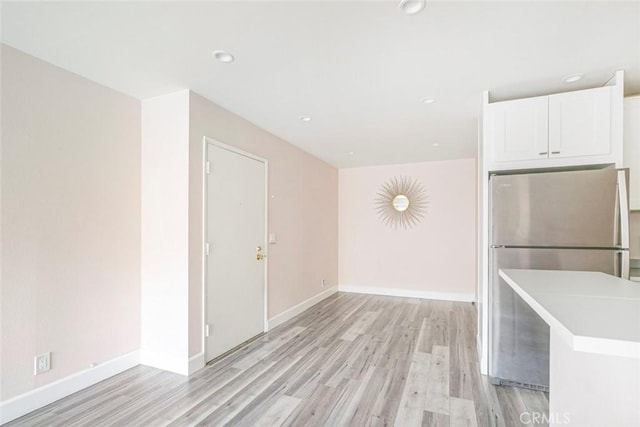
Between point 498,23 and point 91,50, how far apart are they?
102 inches

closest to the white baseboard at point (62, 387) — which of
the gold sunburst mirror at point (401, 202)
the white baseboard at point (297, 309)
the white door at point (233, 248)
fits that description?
the white door at point (233, 248)

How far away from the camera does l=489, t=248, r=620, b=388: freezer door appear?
2145 mm

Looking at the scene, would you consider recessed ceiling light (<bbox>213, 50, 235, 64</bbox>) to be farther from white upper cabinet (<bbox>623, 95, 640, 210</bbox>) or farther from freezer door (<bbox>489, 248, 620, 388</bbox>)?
white upper cabinet (<bbox>623, 95, 640, 210</bbox>)

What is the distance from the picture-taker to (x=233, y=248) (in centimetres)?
305

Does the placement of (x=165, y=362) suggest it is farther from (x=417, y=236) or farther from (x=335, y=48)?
(x=417, y=236)

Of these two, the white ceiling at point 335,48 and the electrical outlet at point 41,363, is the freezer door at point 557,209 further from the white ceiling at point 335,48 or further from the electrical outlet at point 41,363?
the electrical outlet at point 41,363

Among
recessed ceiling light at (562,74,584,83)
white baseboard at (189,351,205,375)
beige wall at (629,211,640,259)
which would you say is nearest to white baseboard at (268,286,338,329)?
white baseboard at (189,351,205,375)

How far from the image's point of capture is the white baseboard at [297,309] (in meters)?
3.71

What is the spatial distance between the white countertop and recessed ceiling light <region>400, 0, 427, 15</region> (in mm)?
1505

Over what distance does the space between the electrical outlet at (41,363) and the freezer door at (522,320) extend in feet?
11.1

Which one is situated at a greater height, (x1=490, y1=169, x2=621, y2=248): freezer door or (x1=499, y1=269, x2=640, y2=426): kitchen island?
(x1=490, y1=169, x2=621, y2=248): freezer door

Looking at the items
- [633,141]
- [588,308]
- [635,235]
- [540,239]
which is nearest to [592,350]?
[588,308]

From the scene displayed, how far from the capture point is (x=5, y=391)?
1.87m

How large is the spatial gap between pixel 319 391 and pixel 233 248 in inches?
61.9
